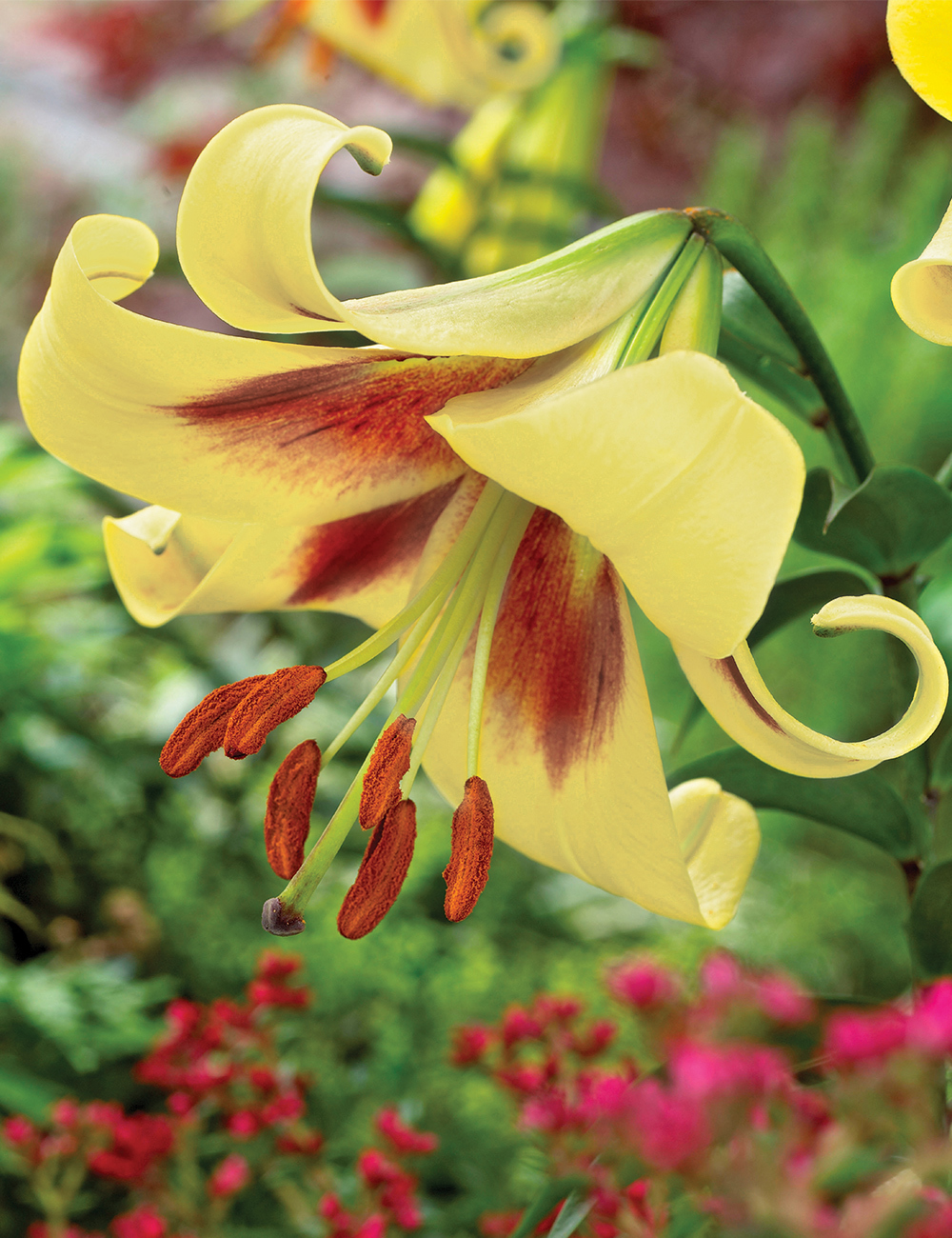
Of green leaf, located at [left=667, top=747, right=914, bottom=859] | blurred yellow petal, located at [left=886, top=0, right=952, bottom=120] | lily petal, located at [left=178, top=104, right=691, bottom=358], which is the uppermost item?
blurred yellow petal, located at [left=886, top=0, right=952, bottom=120]

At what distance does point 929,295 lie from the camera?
0.84ft

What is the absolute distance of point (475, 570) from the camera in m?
0.35

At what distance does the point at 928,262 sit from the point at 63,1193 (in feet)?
1.81

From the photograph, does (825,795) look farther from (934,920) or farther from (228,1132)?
(228,1132)

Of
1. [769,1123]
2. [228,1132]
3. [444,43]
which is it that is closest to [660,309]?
[769,1123]

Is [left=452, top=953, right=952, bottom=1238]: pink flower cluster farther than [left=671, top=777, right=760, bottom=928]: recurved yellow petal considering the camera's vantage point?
No

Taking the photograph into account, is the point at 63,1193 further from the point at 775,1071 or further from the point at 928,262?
the point at 928,262

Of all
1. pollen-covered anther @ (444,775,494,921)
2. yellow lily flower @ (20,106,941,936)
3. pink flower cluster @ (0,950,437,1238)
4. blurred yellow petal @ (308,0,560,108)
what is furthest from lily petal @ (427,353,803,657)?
blurred yellow petal @ (308,0,560,108)

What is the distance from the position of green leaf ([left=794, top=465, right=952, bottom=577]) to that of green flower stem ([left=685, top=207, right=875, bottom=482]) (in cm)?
2

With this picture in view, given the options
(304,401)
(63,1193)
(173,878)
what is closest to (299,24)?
(173,878)

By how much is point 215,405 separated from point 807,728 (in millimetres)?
202

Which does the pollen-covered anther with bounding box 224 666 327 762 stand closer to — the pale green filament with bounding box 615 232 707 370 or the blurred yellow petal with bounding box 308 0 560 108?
the pale green filament with bounding box 615 232 707 370

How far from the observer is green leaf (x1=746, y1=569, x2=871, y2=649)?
36 centimetres

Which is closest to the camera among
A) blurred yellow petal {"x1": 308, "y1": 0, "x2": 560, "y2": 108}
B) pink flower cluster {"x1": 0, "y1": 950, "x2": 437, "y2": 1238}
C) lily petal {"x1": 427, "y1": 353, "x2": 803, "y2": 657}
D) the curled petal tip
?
lily petal {"x1": 427, "y1": 353, "x2": 803, "y2": 657}
